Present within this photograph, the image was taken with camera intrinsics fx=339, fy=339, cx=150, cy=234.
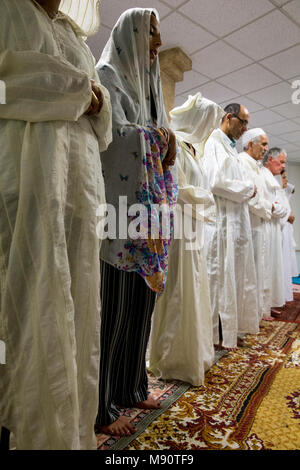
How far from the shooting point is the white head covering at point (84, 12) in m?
1.29

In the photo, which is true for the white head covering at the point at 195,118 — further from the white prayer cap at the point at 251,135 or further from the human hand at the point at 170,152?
the white prayer cap at the point at 251,135

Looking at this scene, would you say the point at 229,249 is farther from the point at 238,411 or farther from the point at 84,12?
the point at 84,12

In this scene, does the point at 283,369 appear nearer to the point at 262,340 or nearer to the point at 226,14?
the point at 262,340

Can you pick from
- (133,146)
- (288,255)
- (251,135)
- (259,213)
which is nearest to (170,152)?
(133,146)

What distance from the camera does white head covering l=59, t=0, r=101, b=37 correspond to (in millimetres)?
1292

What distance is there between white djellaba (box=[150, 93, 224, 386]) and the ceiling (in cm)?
150

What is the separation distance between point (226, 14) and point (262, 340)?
9.27 feet

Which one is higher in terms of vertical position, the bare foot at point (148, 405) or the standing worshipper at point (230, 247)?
the standing worshipper at point (230, 247)

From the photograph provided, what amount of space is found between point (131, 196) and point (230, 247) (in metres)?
1.35

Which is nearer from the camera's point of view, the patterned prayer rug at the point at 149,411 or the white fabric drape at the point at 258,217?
the patterned prayer rug at the point at 149,411

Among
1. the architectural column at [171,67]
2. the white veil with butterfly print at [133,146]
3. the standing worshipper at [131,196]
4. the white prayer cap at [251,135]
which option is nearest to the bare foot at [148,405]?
the standing worshipper at [131,196]

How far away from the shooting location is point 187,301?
6.08 ft

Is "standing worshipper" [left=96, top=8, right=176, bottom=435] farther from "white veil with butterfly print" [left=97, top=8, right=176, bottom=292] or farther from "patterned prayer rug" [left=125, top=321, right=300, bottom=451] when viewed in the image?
"patterned prayer rug" [left=125, top=321, right=300, bottom=451]
